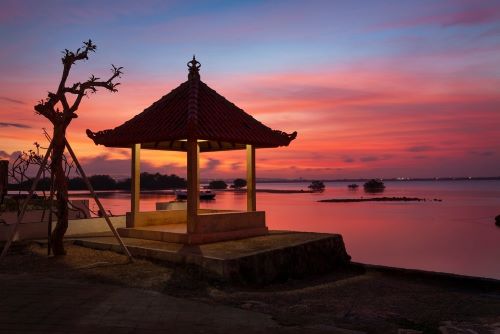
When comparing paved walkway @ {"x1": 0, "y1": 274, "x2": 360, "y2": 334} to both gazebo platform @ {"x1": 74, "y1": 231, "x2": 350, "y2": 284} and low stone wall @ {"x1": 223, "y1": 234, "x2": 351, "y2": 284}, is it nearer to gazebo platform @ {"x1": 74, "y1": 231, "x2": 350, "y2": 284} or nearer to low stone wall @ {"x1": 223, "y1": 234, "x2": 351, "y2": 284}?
gazebo platform @ {"x1": 74, "y1": 231, "x2": 350, "y2": 284}

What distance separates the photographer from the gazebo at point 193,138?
12297 mm

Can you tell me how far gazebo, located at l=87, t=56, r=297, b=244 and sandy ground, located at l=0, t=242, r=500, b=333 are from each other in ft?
6.76

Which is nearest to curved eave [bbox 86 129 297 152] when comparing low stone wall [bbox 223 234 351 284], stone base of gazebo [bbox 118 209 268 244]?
stone base of gazebo [bbox 118 209 268 244]

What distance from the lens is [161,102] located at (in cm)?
1438

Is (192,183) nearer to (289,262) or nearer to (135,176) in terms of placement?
(135,176)

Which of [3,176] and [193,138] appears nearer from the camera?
[193,138]

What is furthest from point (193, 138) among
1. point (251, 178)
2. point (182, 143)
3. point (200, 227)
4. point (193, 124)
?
point (182, 143)

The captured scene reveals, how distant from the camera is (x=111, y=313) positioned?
6426 millimetres

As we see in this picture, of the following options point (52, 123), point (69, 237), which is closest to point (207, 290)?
point (52, 123)

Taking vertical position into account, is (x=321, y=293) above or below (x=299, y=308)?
below

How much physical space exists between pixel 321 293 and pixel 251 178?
18.0 ft

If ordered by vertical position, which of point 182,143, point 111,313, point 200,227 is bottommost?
point 111,313

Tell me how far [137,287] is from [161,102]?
7349mm

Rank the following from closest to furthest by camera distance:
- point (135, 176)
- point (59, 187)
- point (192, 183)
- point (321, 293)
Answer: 1. point (321, 293)
2. point (59, 187)
3. point (192, 183)
4. point (135, 176)
